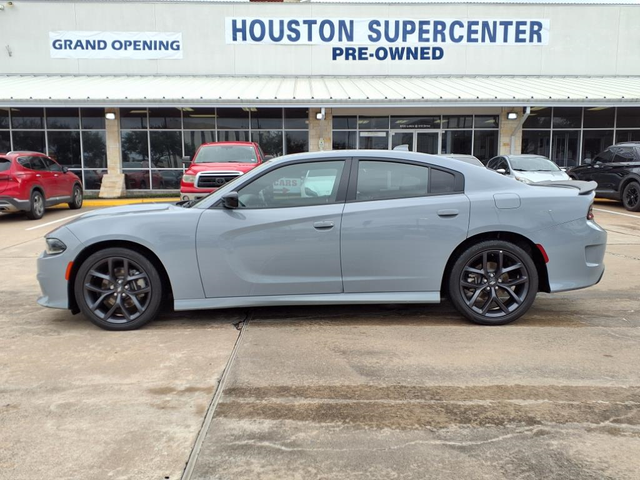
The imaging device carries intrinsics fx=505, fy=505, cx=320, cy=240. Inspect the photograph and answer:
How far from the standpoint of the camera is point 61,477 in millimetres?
2393

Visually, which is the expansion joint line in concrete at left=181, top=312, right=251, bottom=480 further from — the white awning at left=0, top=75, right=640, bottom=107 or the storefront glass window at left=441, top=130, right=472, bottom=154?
the storefront glass window at left=441, top=130, right=472, bottom=154

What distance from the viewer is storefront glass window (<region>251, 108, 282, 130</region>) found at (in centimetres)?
1953

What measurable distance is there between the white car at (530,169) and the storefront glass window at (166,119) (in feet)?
39.3

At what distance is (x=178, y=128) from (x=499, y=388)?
60.3 feet

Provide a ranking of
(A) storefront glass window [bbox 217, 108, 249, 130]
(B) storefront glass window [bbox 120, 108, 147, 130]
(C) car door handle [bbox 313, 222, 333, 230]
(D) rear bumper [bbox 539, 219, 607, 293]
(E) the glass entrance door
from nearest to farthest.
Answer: (C) car door handle [bbox 313, 222, 333, 230] → (D) rear bumper [bbox 539, 219, 607, 293] → (B) storefront glass window [bbox 120, 108, 147, 130] → (A) storefront glass window [bbox 217, 108, 249, 130] → (E) the glass entrance door

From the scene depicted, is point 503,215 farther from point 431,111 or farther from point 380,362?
point 431,111

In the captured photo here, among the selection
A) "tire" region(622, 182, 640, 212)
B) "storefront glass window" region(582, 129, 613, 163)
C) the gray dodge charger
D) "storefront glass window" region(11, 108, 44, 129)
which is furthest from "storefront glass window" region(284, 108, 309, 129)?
the gray dodge charger

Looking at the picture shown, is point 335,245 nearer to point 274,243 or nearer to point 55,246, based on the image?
point 274,243

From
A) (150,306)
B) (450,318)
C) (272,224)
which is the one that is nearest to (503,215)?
(450,318)

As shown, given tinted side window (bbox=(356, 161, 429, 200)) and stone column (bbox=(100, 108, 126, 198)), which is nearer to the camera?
tinted side window (bbox=(356, 161, 429, 200))

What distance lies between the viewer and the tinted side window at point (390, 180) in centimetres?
449

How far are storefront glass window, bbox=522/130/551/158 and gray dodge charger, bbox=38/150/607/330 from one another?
57.0ft

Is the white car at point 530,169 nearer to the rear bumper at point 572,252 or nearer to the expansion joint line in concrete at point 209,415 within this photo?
the rear bumper at point 572,252

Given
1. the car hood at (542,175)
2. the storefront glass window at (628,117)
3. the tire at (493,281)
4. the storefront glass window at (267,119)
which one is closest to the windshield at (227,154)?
the car hood at (542,175)
